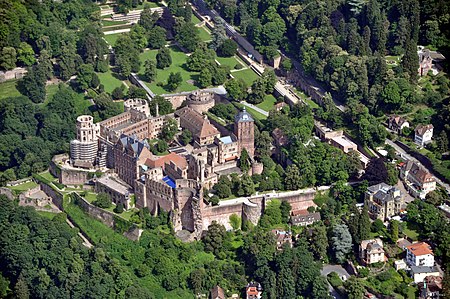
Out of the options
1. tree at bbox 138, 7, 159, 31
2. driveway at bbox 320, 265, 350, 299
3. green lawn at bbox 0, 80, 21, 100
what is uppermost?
tree at bbox 138, 7, 159, 31

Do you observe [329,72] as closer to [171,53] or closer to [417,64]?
[417,64]

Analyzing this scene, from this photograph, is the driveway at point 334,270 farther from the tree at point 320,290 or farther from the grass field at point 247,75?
the grass field at point 247,75

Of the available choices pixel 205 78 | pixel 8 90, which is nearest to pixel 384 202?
pixel 205 78

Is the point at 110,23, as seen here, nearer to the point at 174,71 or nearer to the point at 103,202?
the point at 174,71

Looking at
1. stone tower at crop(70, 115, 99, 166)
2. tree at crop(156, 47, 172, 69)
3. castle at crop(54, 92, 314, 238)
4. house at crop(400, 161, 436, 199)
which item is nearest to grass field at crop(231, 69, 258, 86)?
tree at crop(156, 47, 172, 69)

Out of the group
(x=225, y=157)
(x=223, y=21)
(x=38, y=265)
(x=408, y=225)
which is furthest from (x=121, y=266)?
(x=223, y=21)

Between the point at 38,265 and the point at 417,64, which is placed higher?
the point at 417,64

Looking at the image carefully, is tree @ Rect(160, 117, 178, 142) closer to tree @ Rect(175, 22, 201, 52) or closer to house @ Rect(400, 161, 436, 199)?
tree @ Rect(175, 22, 201, 52)

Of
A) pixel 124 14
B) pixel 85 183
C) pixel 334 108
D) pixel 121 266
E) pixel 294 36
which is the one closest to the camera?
pixel 121 266
